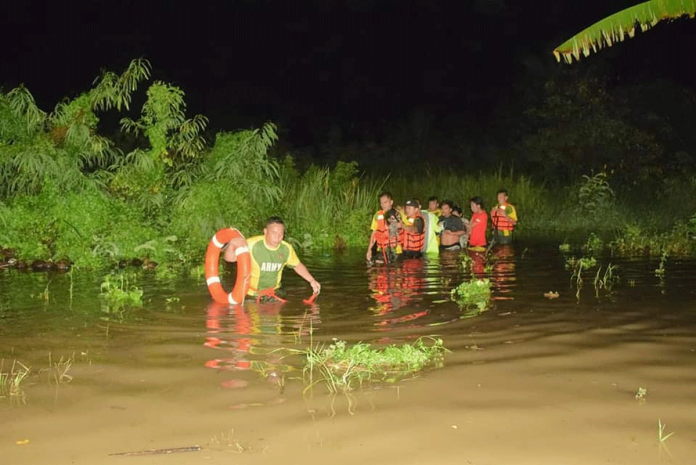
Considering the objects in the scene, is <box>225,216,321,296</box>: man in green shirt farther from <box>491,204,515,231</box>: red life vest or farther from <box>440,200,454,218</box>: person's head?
<box>491,204,515,231</box>: red life vest

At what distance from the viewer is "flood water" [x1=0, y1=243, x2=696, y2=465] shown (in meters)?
5.02

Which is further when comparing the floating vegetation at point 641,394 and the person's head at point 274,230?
the person's head at point 274,230

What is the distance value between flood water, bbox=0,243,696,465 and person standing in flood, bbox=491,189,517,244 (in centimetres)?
769

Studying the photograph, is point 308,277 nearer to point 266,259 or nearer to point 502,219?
point 266,259

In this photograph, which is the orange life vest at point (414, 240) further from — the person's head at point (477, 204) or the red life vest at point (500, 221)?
the red life vest at point (500, 221)

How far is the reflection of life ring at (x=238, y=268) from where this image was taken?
10219mm

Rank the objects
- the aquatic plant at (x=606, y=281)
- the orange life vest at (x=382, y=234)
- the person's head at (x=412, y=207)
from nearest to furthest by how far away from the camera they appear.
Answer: the aquatic plant at (x=606, y=281)
the orange life vest at (x=382, y=234)
the person's head at (x=412, y=207)

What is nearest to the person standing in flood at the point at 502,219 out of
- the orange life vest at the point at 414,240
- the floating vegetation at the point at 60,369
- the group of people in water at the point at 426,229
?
the group of people in water at the point at 426,229

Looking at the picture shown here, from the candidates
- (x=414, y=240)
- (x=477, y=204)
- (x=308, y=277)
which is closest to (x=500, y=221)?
(x=477, y=204)

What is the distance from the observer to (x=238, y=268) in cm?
1025

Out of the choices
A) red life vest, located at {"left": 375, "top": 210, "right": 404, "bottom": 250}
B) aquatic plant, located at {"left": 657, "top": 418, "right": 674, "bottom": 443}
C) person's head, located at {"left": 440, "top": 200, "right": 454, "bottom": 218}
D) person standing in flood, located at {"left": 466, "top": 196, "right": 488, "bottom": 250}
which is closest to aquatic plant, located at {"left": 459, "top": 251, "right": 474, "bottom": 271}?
red life vest, located at {"left": 375, "top": 210, "right": 404, "bottom": 250}

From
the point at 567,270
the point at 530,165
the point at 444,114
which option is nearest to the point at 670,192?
the point at 530,165

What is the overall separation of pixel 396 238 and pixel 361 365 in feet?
31.1

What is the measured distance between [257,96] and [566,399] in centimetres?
4400
